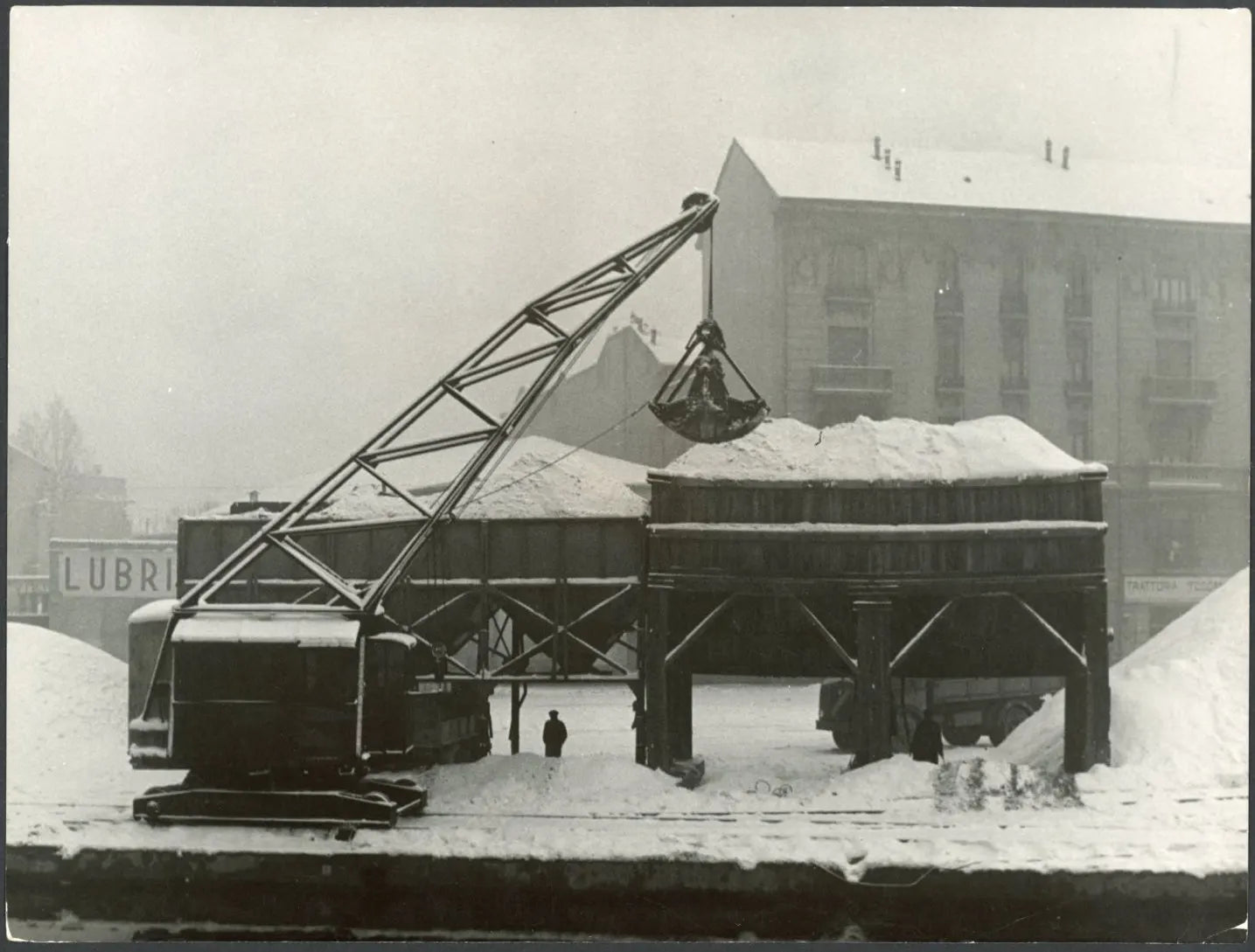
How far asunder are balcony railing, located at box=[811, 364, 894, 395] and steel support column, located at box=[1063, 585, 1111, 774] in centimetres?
346

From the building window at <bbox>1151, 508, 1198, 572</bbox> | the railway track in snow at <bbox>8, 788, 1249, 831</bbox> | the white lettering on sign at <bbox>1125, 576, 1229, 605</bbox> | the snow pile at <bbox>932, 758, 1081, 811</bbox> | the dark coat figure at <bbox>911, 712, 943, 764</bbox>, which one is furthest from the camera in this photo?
the dark coat figure at <bbox>911, 712, 943, 764</bbox>

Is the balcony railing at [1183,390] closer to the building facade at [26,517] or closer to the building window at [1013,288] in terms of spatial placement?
the building window at [1013,288]

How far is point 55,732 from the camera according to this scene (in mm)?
14227

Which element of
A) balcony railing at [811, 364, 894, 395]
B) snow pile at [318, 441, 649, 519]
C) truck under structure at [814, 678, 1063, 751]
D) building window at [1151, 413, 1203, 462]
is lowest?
truck under structure at [814, 678, 1063, 751]

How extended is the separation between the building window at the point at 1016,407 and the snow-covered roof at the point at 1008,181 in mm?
2313

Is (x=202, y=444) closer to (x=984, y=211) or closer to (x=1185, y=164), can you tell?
A: (x=984, y=211)

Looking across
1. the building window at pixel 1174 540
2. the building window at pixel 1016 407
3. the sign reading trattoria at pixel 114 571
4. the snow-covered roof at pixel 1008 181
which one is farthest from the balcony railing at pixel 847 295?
the sign reading trattoria at pixel 114 571

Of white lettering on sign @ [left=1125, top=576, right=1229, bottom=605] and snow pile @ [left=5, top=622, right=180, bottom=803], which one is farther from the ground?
white lettering on sign @ [left=1125, top=576, right=1229, bottom=605]

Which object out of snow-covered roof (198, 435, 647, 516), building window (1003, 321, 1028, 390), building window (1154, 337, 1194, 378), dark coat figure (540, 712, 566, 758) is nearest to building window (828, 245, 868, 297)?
building window (1003, 321, 1028, 390)

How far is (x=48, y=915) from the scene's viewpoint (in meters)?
13.5

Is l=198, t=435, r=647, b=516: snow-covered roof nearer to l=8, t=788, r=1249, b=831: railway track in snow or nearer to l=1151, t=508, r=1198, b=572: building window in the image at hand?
l=8, t=788, r=1249, b=831: railway track in snow

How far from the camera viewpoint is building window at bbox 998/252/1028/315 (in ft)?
51.1

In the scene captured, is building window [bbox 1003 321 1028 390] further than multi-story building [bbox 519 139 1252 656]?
Yes

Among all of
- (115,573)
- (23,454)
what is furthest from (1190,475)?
(23,454)
